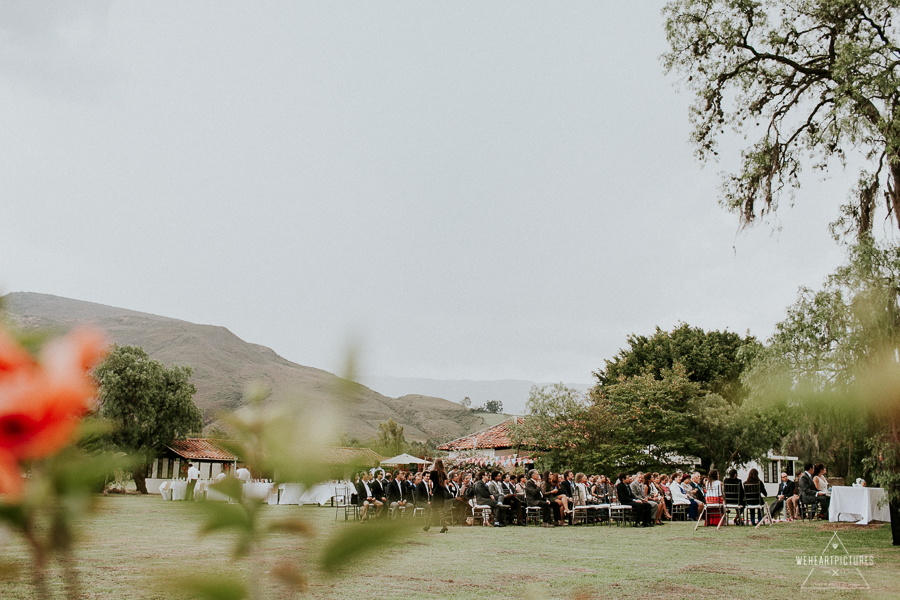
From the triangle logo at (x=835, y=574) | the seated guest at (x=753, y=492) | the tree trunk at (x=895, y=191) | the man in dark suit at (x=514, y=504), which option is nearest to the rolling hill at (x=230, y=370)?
the triangle logo at (x=835, y=574)

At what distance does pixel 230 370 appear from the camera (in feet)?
1.97

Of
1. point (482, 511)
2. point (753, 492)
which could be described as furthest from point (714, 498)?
point (482, 511)

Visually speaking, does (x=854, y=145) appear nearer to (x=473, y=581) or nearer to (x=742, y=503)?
(x=742, y=503)

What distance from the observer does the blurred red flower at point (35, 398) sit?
279mm

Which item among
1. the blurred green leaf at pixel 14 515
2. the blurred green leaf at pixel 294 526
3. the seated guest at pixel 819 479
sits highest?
the blurred green leaf at pixel 14 515

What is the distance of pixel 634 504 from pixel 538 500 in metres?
2.15

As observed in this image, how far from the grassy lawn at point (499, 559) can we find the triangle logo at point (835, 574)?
0.33ft

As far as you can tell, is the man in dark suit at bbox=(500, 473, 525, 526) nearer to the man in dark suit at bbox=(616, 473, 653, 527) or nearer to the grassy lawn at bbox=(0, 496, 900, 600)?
the grassy lawn at bbox=(0, 496, 900, 600)

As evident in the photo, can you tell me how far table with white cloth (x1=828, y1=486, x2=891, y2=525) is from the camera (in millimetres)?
14242

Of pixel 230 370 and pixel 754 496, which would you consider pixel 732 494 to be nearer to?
pixel 754 496

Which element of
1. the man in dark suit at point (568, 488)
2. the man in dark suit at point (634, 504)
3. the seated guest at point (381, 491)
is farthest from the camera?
the man in dark suit at point (568, 488)

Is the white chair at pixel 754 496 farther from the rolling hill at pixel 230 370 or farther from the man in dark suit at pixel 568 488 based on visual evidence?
the rolling hill at pixel 230 370

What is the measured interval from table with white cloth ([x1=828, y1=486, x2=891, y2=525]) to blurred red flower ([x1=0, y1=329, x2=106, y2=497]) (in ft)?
54.4

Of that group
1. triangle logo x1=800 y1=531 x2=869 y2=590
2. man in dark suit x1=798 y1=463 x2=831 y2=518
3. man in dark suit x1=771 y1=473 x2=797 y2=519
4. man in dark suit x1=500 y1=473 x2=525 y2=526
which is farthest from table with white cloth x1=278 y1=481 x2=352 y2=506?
man in dark suit x1=771 y1=473 x2=797 y2=519
